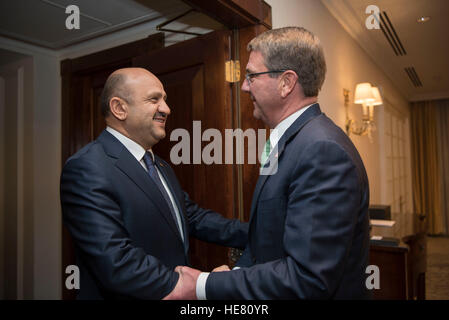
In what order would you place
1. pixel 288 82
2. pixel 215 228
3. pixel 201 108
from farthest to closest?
pixel 201 108, pixel 215 228, pixel 288 82

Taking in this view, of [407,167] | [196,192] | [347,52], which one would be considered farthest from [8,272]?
[407,167]

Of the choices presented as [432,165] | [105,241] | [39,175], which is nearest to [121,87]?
[105,241]

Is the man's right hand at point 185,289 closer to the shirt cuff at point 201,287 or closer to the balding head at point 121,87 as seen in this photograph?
the shirt cuff at point 201,287

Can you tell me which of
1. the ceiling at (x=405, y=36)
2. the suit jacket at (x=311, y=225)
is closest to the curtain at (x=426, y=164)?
the ceiling at (x=405, y=36)

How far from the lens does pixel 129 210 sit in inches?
47.4

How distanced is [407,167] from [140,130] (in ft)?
22.1

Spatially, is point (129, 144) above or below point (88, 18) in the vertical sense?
below

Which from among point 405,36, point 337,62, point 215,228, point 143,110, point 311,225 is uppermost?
point 405,36

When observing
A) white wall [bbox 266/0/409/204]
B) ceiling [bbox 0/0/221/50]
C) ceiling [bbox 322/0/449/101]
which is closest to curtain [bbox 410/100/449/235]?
ceiling [bbox 322/0/449/101]

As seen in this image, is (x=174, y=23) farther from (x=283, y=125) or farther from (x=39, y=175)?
(x=39, y=175)

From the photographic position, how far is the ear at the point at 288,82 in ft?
3.82

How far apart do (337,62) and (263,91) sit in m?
1.94

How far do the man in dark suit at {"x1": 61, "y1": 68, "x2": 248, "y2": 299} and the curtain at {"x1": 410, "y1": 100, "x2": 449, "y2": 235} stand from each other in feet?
22.9

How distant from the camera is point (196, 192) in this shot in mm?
1876
